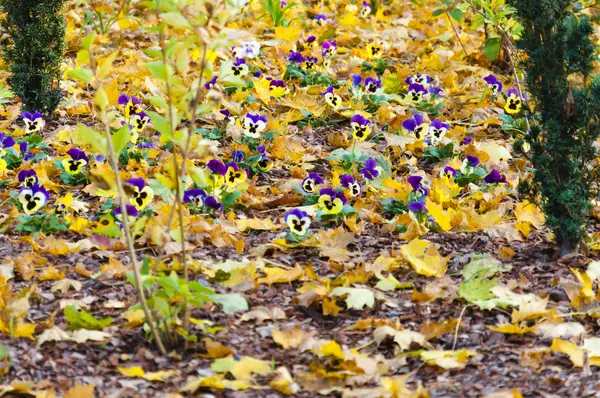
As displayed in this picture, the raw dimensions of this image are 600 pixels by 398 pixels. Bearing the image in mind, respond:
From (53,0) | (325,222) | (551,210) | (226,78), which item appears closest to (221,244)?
(325,222)

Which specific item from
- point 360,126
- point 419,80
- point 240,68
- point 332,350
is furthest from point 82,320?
point 419,80

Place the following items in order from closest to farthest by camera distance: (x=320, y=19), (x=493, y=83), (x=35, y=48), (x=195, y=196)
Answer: (x=195, y=196) → (x=35, y=48) → (x=493, y=83) → (x=320, y=19)

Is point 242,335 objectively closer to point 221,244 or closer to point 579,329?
point 221,244

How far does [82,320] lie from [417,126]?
94.7 inches

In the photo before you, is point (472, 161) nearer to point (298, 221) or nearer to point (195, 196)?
point (298, 221)

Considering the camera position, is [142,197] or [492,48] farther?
[492,48]

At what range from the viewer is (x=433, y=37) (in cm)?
673

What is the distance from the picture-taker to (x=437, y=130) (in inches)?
174

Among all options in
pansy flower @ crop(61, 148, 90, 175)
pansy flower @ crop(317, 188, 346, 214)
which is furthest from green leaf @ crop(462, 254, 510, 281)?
pansy flower @ crop(61, 148, 90, 175)

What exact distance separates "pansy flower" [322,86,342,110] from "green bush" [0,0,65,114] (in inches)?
62.0

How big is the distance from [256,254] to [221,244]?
168mm

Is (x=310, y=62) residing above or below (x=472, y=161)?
above

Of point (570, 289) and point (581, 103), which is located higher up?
point (581, 103)

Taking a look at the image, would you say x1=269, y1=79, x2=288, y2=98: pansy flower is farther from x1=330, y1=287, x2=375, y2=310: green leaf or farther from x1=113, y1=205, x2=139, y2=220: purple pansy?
x1=330, y1=287, x2=375, y2=310: green leaf
